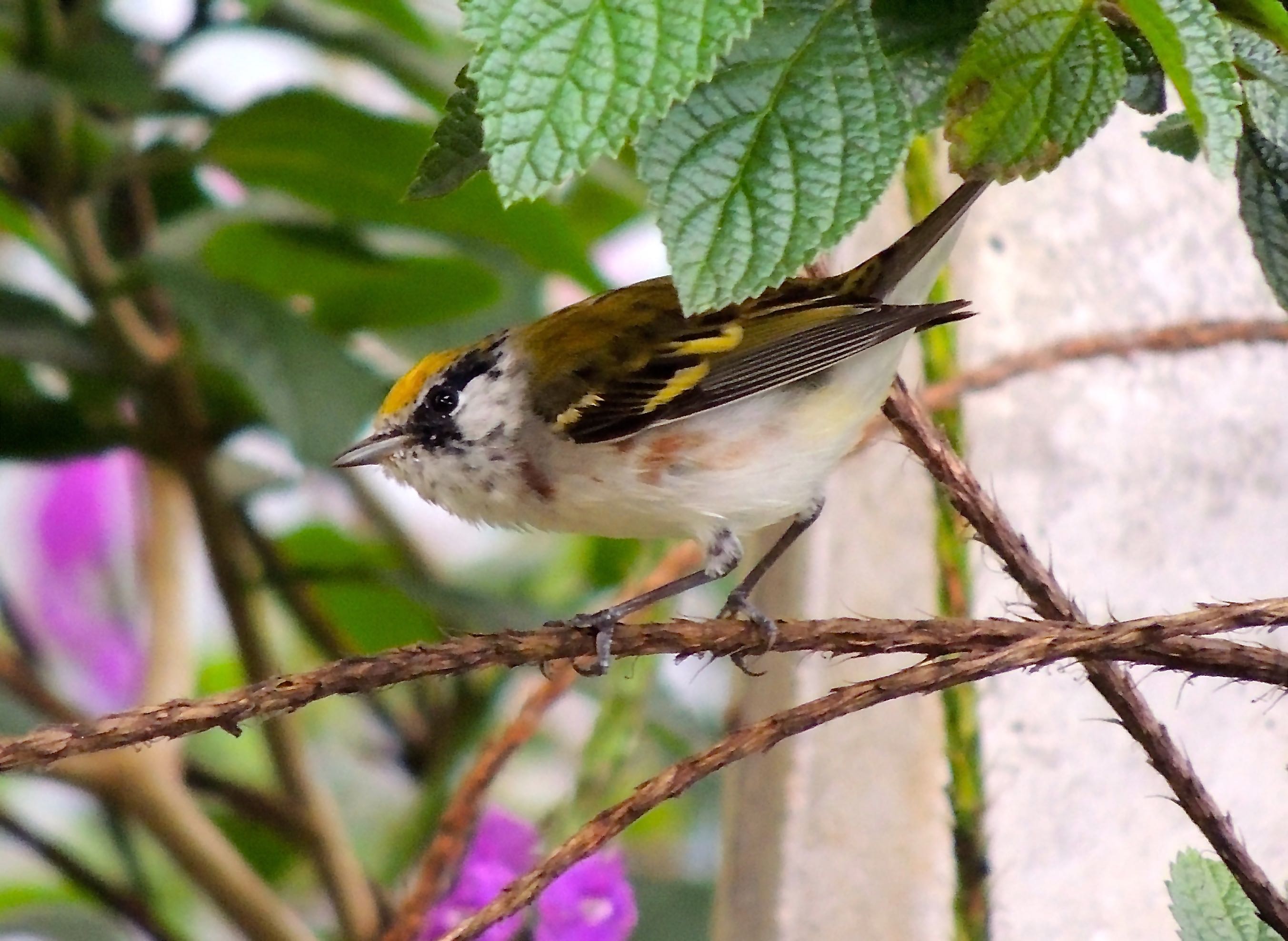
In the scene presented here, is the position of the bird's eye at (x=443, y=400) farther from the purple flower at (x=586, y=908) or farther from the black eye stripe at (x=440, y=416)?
the purple flower at (x=586, y=908)

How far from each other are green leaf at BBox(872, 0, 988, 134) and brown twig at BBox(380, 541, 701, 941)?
0.38 meters

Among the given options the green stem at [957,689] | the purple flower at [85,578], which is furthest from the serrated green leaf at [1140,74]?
the purple flower at [85,578]

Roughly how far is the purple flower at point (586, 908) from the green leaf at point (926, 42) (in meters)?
0.54

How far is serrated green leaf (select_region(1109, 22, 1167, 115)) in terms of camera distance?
451 mm

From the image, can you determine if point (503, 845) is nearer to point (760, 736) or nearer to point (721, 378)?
point (721, 378)

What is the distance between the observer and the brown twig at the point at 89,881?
1.06 metres

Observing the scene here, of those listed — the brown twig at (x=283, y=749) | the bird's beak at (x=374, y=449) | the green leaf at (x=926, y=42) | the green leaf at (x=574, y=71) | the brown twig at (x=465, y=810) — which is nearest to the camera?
the green leaf at (x=574, y=71)

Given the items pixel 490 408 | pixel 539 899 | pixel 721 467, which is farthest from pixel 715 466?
pixel 539 899

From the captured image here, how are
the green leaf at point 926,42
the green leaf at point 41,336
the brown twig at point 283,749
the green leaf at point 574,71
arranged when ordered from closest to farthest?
the green leaf at point 574,71
the green leaf at point 926,42
the green leaf at point 41,336
the brown twig at point 283,749

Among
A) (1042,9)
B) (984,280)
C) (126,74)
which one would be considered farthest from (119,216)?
(1042,9)

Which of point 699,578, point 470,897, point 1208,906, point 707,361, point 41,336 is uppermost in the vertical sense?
point 41,336

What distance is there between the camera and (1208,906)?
48cm

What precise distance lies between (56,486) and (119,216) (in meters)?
0.58

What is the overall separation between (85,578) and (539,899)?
119cm
